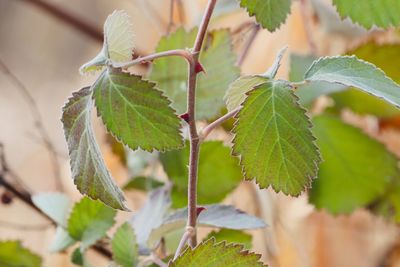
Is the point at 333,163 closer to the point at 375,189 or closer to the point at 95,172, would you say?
the point at 375,189

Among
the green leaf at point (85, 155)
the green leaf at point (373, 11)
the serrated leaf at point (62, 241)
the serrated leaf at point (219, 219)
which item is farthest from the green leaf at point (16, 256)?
the green leaf at point (373, 11)

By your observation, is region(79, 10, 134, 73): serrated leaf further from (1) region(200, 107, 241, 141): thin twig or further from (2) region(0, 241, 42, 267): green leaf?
(2) region(0, 241, 42, 267): green leaf

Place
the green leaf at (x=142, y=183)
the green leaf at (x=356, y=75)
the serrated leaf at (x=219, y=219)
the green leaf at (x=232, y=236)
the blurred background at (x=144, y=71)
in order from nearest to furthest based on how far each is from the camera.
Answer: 1. the green leaf at (x=356, y=75)
2. the serrated leaf at (x=219, y=219)
3. the green leaf at (x=232, y=236)
4. the green leaf at (x=142, y=183)
5. the blurred background at (x=144, y=71)

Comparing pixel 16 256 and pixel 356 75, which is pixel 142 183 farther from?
pixel 356 75

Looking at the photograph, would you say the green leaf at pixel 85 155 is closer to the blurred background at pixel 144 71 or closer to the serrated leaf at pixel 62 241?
the serrated leaf at pixel 62 241

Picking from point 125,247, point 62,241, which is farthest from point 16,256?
point 125,247

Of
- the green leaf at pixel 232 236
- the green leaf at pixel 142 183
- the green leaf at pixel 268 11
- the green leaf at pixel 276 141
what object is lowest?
the green leaf at pixel 232 236

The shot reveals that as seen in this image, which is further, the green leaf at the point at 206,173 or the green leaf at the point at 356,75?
the green leaf at the point at 206,173
